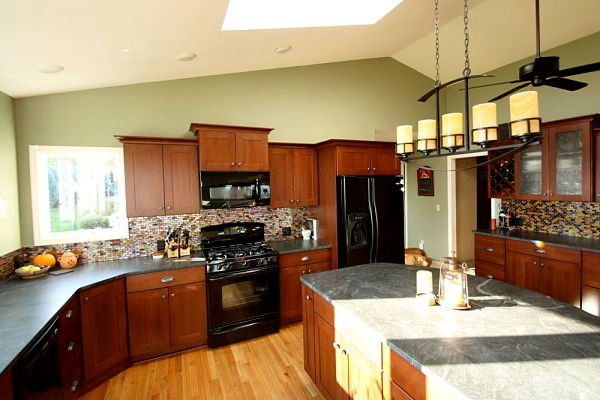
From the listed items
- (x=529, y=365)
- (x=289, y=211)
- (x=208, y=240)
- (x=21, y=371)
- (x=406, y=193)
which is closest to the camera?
(x=529, y=365)

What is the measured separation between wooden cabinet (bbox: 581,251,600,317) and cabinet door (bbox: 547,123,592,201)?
0.66 meters

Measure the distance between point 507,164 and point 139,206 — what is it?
457 cm

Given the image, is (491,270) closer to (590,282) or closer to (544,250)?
(544,250)

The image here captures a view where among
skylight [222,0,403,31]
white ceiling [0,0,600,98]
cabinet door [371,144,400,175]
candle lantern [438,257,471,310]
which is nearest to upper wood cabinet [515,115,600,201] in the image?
white ceiling [0,0,600,98]

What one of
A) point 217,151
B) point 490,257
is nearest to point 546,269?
point 490,257

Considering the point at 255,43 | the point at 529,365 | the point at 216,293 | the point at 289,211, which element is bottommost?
the point at 216,293

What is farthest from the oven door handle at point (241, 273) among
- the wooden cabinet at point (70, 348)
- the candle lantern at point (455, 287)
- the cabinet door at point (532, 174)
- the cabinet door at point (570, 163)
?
the cabinet door at point (570, 163)

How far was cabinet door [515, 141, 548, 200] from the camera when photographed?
3.69m

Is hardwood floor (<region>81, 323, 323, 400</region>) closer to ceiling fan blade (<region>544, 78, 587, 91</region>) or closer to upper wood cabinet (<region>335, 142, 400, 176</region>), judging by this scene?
upper wood cabinet (<region>335, 142, 400, 176</region>)

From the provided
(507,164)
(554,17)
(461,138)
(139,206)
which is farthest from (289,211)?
(554,17)

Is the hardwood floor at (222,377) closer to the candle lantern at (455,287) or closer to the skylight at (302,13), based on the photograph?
the candle lantern at (455,287)

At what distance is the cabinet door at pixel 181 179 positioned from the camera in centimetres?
326

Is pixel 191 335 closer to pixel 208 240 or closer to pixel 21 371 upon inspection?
pixel 208 240

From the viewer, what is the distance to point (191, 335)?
9.98 ft
